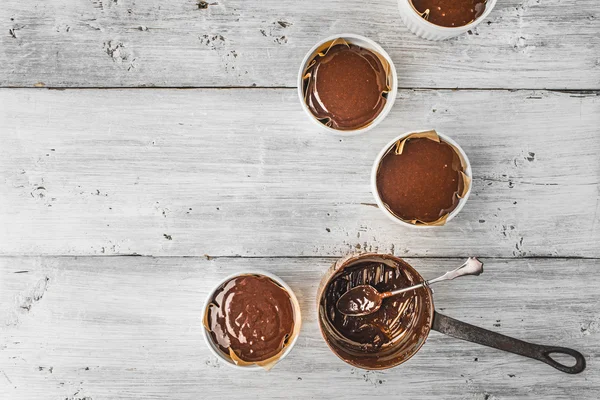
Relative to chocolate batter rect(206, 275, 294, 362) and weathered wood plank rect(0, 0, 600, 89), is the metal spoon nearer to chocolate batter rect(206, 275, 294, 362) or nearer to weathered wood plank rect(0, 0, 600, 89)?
chocolate batter rect(206, 275, 294, 362)

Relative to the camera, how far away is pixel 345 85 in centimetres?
148

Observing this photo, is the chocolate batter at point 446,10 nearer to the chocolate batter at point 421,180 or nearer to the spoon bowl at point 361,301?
the chocolate batter at point 421,180

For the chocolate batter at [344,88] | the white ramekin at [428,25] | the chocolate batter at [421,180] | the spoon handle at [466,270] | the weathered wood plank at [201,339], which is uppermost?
the white ramekin at [428,25]

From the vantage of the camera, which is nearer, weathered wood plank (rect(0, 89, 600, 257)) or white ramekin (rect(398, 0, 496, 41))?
white ramekin (rect(398, 0, 496, 41))

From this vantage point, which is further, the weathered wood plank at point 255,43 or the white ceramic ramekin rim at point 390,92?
the weathered wood plank at point 255,43

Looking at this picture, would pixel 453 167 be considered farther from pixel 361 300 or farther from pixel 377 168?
pixel 361 300

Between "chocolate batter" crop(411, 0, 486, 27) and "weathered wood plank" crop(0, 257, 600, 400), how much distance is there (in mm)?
637

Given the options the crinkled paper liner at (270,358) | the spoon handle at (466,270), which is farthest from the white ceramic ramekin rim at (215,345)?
the spoon handle at (466,270)

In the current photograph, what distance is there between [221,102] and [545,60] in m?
0.90

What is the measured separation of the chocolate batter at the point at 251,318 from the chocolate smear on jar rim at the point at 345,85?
467mm

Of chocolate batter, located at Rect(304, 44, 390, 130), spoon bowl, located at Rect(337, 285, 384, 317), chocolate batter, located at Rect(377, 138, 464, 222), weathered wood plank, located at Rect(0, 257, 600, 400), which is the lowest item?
weathered wood plank, located at Rect(0, 257, 600, 400)

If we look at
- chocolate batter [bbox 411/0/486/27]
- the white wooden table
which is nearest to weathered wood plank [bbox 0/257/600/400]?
the white wooden table

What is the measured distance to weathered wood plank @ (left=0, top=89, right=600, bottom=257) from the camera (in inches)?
61.9

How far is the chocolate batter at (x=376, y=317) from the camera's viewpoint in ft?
Result: 4.83
